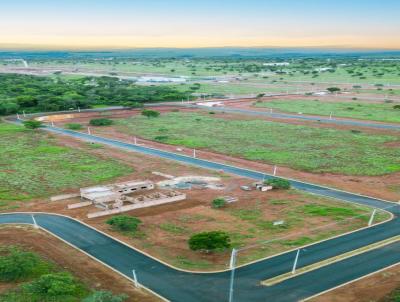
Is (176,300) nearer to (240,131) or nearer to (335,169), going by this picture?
(335,169)

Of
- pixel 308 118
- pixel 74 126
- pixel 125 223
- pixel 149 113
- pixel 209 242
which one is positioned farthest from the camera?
pixel 149 113

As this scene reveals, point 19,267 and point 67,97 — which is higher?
point 67,97

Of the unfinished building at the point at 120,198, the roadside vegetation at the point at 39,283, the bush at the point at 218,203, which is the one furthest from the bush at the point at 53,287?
the bush at the point at 218,203

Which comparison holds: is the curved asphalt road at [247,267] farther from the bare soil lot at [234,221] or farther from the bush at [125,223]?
the bush at [125,223]

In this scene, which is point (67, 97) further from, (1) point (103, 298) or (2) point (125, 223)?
(1) point (103, 298)

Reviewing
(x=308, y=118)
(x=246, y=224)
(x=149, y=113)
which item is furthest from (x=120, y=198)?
(x=308, y=118)

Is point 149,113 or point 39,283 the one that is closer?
point 39,283

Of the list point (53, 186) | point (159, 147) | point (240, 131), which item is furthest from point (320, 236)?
point (240, 131)
